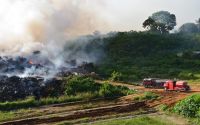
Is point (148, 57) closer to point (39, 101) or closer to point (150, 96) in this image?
point (150, 96)

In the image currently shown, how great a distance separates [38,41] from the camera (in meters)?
62.7

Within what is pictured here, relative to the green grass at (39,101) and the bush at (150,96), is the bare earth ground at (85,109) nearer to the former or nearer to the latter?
the bush at (150,96)

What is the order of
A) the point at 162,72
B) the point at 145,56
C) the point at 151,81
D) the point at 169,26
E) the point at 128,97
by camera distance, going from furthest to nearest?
the point at 169,26
the point at 145,56
the point at 162,72
the point at 151,81
the point at 128,97

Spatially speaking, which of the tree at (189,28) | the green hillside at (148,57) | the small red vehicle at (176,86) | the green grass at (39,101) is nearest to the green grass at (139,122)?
A: the green grass at (39,101)

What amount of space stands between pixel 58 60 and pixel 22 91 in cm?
2051

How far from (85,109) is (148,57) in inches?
1828

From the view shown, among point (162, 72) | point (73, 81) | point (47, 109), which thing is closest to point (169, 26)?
point (162, 72)

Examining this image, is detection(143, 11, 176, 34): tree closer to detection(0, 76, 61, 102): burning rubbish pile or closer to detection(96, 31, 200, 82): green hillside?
detection(96, 31, 200, 82): green hillside

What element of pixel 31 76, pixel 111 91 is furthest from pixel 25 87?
pixel 111 91

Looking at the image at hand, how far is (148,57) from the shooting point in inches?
3268

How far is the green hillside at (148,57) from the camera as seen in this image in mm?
65375

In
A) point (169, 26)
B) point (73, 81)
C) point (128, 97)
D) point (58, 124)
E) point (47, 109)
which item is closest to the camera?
point (58, 124)

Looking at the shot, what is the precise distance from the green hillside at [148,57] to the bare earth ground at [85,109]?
17.8 metres

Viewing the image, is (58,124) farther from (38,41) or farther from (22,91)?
(38,41)
